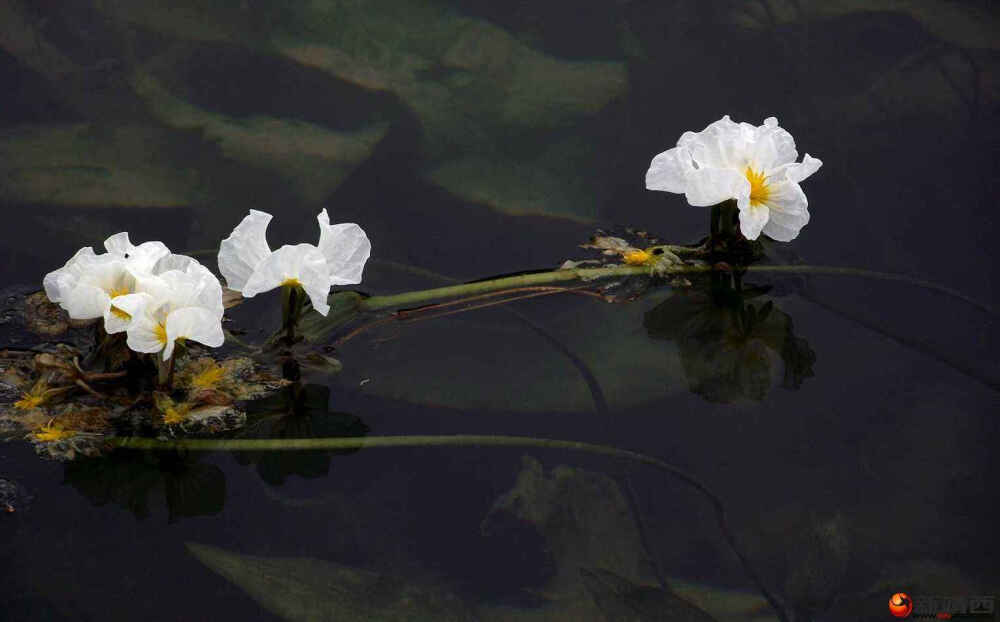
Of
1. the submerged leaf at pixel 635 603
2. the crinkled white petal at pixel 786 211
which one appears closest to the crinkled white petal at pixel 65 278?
the submerged leaf at pixel 635 603

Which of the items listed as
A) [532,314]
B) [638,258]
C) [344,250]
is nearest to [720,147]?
[638,258]

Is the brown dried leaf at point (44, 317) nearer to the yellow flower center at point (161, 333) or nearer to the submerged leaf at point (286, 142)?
the yellow flower center at point (161, 333)

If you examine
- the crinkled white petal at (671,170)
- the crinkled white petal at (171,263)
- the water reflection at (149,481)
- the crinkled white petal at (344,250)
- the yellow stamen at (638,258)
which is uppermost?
the crinkled white petal at (671,170)

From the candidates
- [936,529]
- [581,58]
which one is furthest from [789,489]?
[581,58]

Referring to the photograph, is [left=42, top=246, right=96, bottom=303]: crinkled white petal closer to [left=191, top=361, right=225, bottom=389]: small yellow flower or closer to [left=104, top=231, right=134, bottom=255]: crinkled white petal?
[left=104, top=231, right=134, bottom=255]: crinkled white petal

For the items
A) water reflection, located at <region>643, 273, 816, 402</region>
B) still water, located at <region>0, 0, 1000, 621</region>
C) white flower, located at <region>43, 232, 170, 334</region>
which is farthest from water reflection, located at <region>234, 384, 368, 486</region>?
water reflection, located at <region>643, 273, 816, 402</region>

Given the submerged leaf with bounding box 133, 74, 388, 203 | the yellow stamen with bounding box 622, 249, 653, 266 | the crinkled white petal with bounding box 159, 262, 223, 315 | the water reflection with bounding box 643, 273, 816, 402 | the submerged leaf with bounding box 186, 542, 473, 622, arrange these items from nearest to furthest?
the submerged leaf with bounding box 186, 542, 473, 622, the crinkled white petal with bounding box 159, 262, 223, 315, the water reflection with bounding box 643, 273, 816, 402, the yellow stamen with bounding box 622, 249, 653, 266, the submerged leaf with bounding box 133, 74, 388, 203

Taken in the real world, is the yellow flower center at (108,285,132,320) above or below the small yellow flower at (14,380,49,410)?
above
